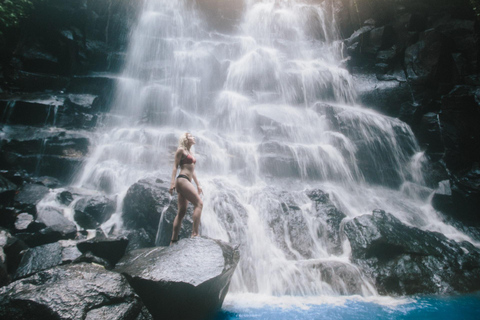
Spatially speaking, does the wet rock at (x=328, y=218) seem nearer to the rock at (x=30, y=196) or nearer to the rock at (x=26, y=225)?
the rock at (x=26, y=225)

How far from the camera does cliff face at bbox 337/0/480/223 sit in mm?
9242

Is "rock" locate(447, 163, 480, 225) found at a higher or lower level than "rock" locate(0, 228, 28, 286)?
higher

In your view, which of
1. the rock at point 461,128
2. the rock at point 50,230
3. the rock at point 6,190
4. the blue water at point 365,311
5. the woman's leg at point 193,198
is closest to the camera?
the blue water at point 365,311

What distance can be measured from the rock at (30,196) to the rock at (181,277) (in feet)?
17.5

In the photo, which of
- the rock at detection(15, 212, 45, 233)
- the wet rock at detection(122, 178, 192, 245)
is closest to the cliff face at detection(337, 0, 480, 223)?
the wet rock at detection(122, 178, 192, 245)

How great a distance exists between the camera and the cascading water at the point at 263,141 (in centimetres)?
659

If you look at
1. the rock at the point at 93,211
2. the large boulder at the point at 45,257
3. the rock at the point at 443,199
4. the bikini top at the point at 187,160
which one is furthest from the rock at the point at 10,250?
the rock at the point at 443,199

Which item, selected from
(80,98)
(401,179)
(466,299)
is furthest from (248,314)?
(80,98)

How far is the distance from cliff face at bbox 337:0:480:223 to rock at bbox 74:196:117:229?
13.0 meters

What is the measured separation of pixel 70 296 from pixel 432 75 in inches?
668

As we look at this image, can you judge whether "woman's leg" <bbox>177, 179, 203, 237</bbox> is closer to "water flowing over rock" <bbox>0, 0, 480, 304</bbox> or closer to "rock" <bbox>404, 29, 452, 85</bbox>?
"water flowing over rock" <bbox>0, 0, 480, 304</bbox>

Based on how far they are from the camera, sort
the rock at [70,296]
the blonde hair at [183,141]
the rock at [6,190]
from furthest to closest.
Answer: the rock at [6,190], the blonde hair at [183,141], the rock at [70,296]

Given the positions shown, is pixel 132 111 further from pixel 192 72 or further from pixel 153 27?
pixel 153 27

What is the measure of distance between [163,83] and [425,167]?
52.7 feet
